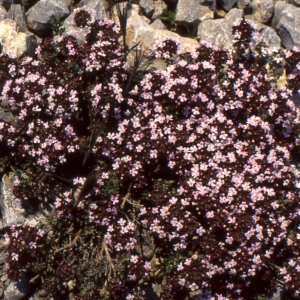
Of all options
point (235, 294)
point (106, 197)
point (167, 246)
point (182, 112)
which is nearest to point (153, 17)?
point (182, 112)

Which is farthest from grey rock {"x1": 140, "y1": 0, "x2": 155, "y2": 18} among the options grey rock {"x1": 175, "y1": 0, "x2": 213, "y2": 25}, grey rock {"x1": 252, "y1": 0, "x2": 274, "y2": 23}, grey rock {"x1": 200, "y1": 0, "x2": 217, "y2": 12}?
grey rock {"x1": 252, "y1": 0, "x2": 274, "y2": 23}

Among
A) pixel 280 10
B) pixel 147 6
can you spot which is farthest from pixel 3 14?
pixel 280 10

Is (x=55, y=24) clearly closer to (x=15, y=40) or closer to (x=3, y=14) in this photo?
(x=15, y=40)

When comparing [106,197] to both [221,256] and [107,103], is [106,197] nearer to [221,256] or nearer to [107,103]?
[107,103]

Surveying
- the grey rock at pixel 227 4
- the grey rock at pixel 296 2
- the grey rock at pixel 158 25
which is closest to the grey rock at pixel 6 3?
the grey rock at pixel 158 25

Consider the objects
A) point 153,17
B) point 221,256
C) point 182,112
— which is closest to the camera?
point 221,256

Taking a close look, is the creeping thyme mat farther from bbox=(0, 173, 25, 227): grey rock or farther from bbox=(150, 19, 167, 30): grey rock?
bbox=(150, 19, 167, 30): grey rock
